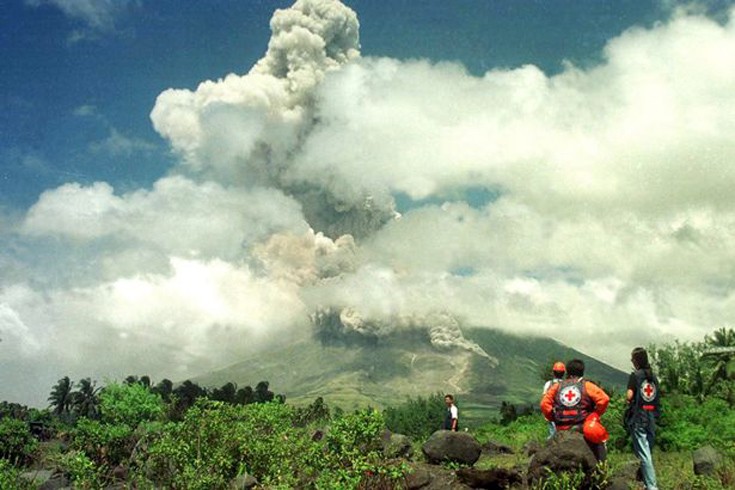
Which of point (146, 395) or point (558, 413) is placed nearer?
point (558, 413)

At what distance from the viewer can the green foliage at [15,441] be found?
115 feet

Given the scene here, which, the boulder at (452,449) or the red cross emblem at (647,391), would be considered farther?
the boulder at (452,449)

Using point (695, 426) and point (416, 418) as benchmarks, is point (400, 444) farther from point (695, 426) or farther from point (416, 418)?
point (416, 418)

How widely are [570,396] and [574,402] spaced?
14 centimetres

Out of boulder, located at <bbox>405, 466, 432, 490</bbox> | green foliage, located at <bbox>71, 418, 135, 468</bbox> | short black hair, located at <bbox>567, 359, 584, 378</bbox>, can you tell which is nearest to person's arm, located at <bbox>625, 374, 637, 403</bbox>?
short black hair, located at <bbox>567, 359, 584, 378</bbox>

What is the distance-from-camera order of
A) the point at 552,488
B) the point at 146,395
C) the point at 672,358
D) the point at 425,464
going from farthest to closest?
the point at 672,358
the point at 146,395
the point at 425,464
the point at 552,488

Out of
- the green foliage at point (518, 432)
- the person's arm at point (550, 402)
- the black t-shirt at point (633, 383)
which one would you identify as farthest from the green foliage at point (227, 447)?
the green foliage at point (518, 432)

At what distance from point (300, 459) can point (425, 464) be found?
4.84 meters

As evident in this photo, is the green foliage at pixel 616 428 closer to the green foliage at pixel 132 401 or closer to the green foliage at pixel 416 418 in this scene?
the green foliage at pixel 132 401

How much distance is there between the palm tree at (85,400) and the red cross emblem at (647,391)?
109884 millimetres

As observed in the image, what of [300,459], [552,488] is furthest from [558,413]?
[300,459]

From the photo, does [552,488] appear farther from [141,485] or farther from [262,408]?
[141,485]

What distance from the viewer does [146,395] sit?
4962 centimetres

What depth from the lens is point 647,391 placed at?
38.1ft
